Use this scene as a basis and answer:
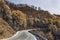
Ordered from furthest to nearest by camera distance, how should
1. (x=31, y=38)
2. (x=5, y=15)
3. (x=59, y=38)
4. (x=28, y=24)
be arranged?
(x=28, y=24), (x=59, y=38), (x=5, y=15), (x=31, y=38)

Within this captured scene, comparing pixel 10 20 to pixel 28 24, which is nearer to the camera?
pixel 10 20

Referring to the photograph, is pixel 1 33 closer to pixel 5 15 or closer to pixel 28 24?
pixel 5 15

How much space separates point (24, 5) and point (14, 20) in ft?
240

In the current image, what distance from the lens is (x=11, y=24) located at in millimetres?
103812

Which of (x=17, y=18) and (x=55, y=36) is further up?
(x=17, y=18)

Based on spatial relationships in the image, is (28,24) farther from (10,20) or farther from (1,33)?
(1,33)

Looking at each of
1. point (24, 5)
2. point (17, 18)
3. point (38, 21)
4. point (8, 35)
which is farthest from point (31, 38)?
point (24, 5)

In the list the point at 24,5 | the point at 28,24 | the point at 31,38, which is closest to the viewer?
the point at 31,38

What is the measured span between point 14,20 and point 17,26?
321 centimetres

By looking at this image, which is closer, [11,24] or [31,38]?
[31,38]

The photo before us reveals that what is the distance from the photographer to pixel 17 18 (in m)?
110

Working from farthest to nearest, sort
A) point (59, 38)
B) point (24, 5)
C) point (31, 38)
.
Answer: point (24, 5) < point (59, 38) < point (31, 38)

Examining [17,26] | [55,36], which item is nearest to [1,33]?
[17,26]

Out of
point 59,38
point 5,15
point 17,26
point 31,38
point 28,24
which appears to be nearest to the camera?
point 31,38
